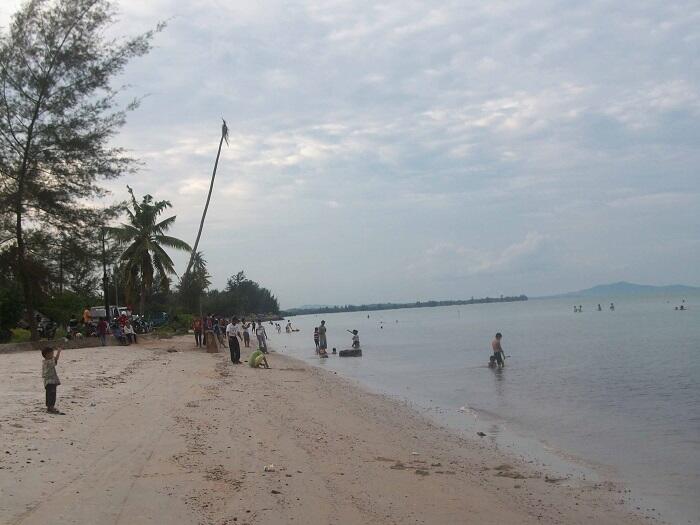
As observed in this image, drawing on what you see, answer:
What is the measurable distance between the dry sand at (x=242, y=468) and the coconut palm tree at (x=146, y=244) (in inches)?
896

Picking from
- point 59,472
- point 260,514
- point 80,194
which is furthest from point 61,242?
point 260,514

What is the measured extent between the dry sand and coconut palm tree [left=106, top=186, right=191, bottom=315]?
22767 millimetres

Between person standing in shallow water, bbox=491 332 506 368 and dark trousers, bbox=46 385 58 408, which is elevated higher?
dark trousers, bbox=46 385 58 408

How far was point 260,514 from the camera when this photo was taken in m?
6.19

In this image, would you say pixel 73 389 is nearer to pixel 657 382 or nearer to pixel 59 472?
pixel 59 472

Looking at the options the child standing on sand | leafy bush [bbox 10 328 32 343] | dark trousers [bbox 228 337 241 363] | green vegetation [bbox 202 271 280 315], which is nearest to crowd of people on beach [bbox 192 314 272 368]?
dark trousers [bbox 228 337 241 363]

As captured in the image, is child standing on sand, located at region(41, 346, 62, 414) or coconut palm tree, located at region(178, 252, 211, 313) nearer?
child standing on sand, located at region(41, 346, 62, 414)

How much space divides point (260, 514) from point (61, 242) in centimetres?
1905

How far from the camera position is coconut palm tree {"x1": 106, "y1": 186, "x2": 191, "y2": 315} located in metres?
36.1

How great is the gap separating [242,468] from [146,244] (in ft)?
98.4

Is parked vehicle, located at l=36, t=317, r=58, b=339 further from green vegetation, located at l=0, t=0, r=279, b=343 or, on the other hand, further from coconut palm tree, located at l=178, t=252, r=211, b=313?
coconut palm tree, located at l=178, t=252, r=211, b=313

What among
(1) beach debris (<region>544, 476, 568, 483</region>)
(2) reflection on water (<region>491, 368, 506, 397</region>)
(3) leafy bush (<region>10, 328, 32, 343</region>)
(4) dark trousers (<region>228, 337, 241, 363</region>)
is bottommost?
(2) reflection on water (<region>491, 368, 506, 397</region>)

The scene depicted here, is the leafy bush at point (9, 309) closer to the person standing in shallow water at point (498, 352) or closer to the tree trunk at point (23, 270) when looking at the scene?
the tree trunk at point (23, 270)

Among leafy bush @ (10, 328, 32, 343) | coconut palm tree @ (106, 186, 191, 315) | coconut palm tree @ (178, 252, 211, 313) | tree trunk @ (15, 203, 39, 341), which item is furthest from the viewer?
coconut palm tree @ (178, 252, 211, 313)
